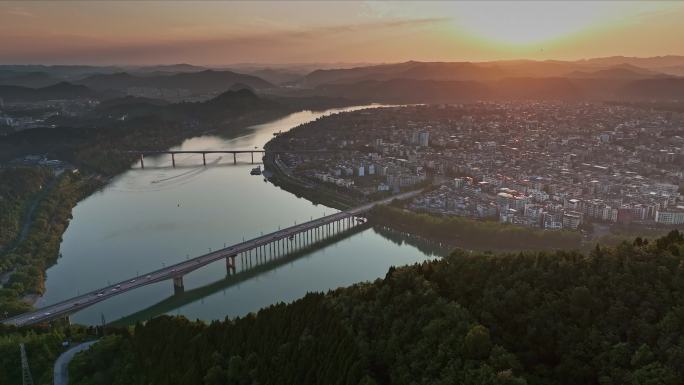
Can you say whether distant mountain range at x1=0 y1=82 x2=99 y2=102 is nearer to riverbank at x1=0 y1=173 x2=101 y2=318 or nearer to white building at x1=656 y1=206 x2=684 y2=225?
riverbank at x1=0 y1=173 x2=101 y2=318

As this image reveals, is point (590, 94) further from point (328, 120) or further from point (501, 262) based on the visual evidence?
point (501, 262)

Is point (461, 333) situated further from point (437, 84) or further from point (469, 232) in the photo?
point (437, 84)

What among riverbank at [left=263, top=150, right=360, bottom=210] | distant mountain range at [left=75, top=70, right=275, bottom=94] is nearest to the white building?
riverbank at [left=263, top=150, right=360, bottom=210]

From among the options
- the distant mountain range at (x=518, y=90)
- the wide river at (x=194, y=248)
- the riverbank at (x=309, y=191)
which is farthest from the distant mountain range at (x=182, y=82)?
the wide river at (x=194, y=248)

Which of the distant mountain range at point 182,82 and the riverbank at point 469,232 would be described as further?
the distant mountain range at point 182,82

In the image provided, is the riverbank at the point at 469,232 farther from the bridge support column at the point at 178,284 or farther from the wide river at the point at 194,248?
the bridge support column at the point at 178,284

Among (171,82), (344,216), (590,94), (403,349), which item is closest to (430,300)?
(403,349)
